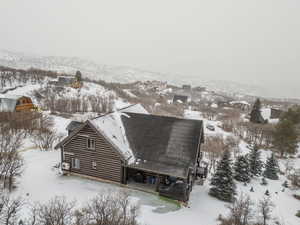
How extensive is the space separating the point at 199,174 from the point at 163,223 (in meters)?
6.81

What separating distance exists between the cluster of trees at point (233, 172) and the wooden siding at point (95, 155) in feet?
29.4

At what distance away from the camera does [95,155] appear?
54.3 feet

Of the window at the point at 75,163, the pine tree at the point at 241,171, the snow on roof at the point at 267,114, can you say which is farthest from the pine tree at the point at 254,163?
the snow on roof at the point at 267,114

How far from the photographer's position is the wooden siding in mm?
16031

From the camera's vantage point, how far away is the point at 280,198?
20359 millimetres

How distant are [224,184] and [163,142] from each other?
21.9 ft

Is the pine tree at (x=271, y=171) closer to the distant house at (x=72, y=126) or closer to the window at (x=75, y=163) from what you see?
the window at (x=75, y=163)

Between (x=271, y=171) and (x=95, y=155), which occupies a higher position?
(x=95, y=155)

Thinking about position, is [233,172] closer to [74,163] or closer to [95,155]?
[95,155]

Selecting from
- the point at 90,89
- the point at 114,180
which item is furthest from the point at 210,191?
the point at 90,89

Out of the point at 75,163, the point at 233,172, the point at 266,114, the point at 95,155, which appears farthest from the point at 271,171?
the point at 266,114

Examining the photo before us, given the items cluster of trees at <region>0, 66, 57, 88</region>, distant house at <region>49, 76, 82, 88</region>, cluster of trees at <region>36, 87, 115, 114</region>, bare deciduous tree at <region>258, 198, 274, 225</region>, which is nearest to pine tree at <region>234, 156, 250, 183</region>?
bare deciduous tree at <region>258, 198, 274, 225</region>

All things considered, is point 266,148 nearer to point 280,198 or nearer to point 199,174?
point 280,198

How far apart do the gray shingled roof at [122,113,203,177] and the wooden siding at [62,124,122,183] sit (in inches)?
71.7
